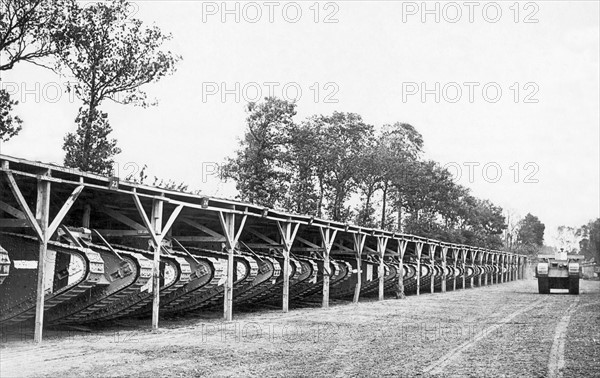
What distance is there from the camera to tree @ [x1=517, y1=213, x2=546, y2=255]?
4831 inches

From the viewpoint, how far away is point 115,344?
13711 millimetres

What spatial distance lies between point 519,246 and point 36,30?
357ft

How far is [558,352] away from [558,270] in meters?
25.4

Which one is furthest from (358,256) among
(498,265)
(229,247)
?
(498,265)

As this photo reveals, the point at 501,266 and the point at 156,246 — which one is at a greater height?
the point at 156,246

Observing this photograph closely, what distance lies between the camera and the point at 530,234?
126750 mm

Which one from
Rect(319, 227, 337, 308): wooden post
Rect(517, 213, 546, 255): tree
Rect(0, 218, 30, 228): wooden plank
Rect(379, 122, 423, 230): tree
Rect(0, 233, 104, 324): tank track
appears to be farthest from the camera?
Rect(517, 213, 546, 255): tree

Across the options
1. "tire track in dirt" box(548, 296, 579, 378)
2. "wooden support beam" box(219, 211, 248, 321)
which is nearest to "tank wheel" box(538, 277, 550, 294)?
"tire track in dirt" box(548, 296, 579, 378)

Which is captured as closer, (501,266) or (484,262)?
(484,262)

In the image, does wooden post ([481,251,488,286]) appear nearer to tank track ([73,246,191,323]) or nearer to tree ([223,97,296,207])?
tree ([223,97,296,207])

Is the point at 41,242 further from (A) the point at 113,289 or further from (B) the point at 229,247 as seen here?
(B) the point at 229,247

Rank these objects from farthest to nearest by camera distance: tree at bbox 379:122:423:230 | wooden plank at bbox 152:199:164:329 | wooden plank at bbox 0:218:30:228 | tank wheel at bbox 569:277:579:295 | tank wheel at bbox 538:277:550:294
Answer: tree at bbox 379:122:423:230 → tank wheel at bbox 538:277:550:294 → tank wheel at bbox 569:277:579:295 → wooden plank at bbox 152:199:164:329 → wooden plank at bbox 0:218:30:228

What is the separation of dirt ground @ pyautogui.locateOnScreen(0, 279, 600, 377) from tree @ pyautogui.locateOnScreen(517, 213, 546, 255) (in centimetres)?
10280

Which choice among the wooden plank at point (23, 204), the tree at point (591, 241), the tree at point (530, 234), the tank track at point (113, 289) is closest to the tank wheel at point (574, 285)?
the tank track at point (113, 289)
